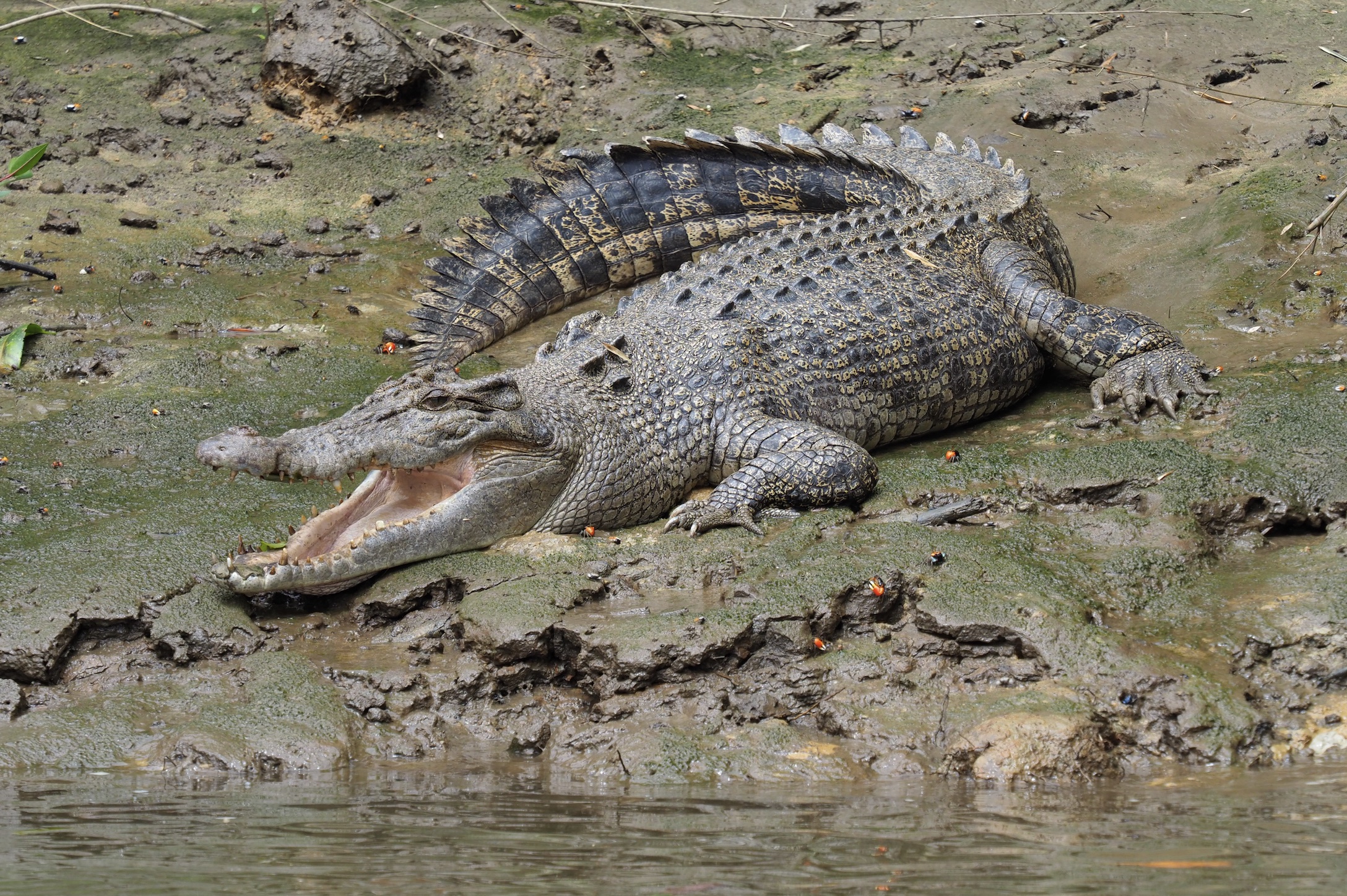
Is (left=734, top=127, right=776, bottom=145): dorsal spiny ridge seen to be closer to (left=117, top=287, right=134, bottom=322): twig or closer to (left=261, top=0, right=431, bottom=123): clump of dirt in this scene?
(left=261, top=0, right=431, bottom=123): clump of dirt

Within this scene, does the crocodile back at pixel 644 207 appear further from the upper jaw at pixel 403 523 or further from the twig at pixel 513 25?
the upper jaw at pixel 403 523

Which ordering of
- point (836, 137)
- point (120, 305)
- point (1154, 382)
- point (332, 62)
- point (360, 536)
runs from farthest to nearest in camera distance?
point (332, 62) < point (836, 137) < point (120, 305) < point (1154, 382) < point (360, 536)

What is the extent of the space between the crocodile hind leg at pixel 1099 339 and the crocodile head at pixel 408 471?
8.50 feet

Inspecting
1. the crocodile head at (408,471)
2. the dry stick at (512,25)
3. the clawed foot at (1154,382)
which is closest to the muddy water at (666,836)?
the crocodile head at (408,471)

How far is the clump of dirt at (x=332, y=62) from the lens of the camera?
8820 mm

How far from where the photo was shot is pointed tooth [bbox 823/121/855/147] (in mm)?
7773

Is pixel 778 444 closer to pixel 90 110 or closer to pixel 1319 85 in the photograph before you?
pixel 1319 85

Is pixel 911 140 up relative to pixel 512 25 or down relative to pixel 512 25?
down

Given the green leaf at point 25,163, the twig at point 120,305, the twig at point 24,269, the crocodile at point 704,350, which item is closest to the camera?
the crocodile at point 704,350

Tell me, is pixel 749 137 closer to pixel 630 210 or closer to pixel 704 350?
pixel 630 210

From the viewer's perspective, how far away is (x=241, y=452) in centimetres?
432

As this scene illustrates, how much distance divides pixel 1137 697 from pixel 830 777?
3.10 feet

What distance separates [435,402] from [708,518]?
3.76 feet

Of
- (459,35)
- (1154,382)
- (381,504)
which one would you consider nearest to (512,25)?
(459,35)
